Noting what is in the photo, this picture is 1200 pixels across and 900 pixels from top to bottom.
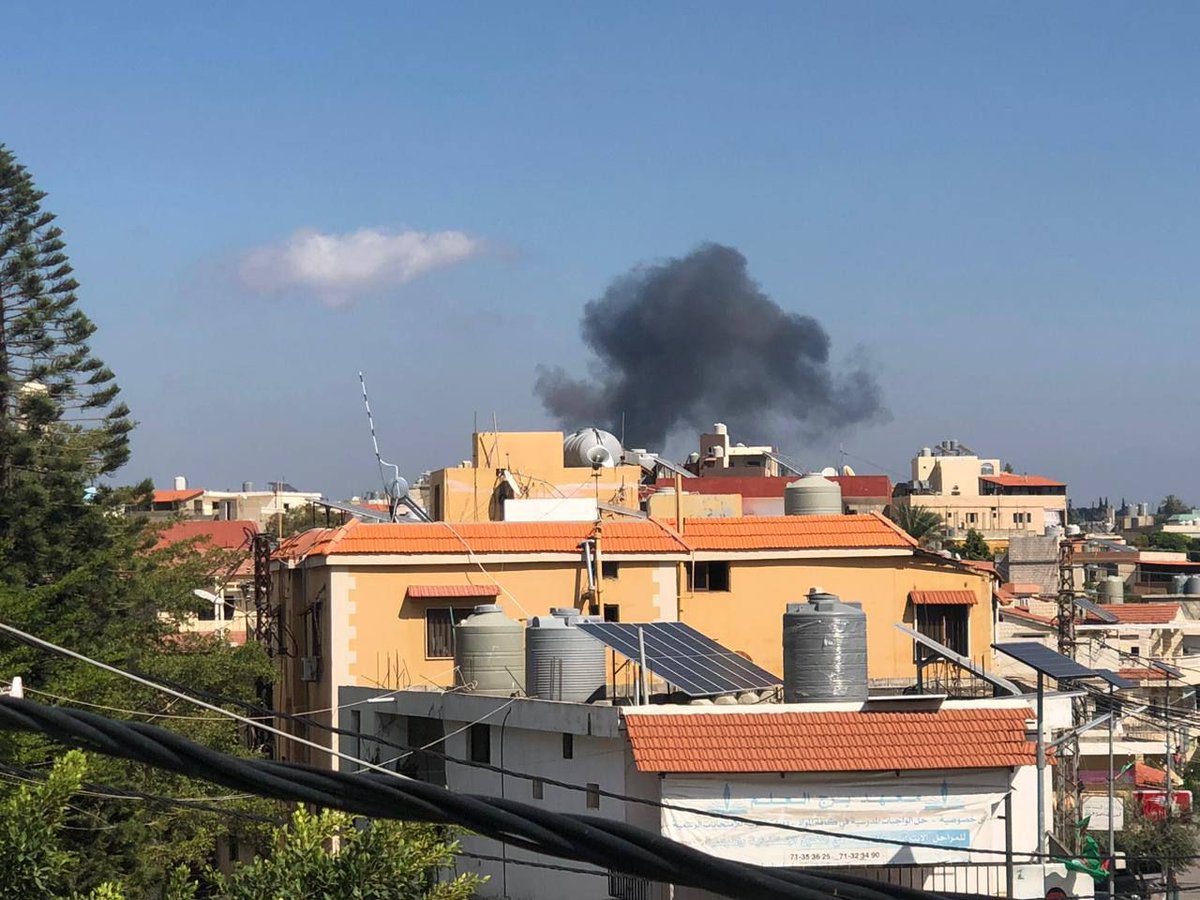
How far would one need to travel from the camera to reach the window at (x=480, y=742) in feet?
75.4

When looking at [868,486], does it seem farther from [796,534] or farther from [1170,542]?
[796,534]

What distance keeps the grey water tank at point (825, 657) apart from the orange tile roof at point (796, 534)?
26.7 feet

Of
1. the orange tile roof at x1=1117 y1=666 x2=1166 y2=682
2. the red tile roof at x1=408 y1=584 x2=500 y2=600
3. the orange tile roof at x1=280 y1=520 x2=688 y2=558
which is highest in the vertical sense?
the orange tile roof at x1=280 y1=520 x2=688 y2=558

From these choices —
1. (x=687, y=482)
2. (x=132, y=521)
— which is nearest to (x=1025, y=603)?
(x=687, y=482)

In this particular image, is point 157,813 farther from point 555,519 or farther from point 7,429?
point 7,429

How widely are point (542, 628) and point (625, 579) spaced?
264 inches

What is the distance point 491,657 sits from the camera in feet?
81.6

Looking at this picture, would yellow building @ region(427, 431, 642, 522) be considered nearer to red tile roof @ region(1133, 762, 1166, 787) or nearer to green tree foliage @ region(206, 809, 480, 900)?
red tile roof @ region(1133, 762, 1166, 787)

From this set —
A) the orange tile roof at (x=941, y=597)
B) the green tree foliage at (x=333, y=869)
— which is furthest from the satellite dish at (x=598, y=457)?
the green tree foliage at (x=333, y=869)

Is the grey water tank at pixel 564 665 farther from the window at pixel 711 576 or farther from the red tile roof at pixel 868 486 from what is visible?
the red tile roof at pixel 868 486

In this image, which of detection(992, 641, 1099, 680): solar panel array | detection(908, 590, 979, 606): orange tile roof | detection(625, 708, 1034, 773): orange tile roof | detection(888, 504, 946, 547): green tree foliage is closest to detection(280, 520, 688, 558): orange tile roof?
detection(908, 590, 979, 606): orange tile roof

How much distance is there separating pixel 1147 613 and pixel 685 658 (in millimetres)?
50949

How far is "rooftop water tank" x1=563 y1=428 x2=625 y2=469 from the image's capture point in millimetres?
38062

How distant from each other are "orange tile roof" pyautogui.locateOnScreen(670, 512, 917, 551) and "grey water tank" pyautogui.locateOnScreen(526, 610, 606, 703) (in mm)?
7337
